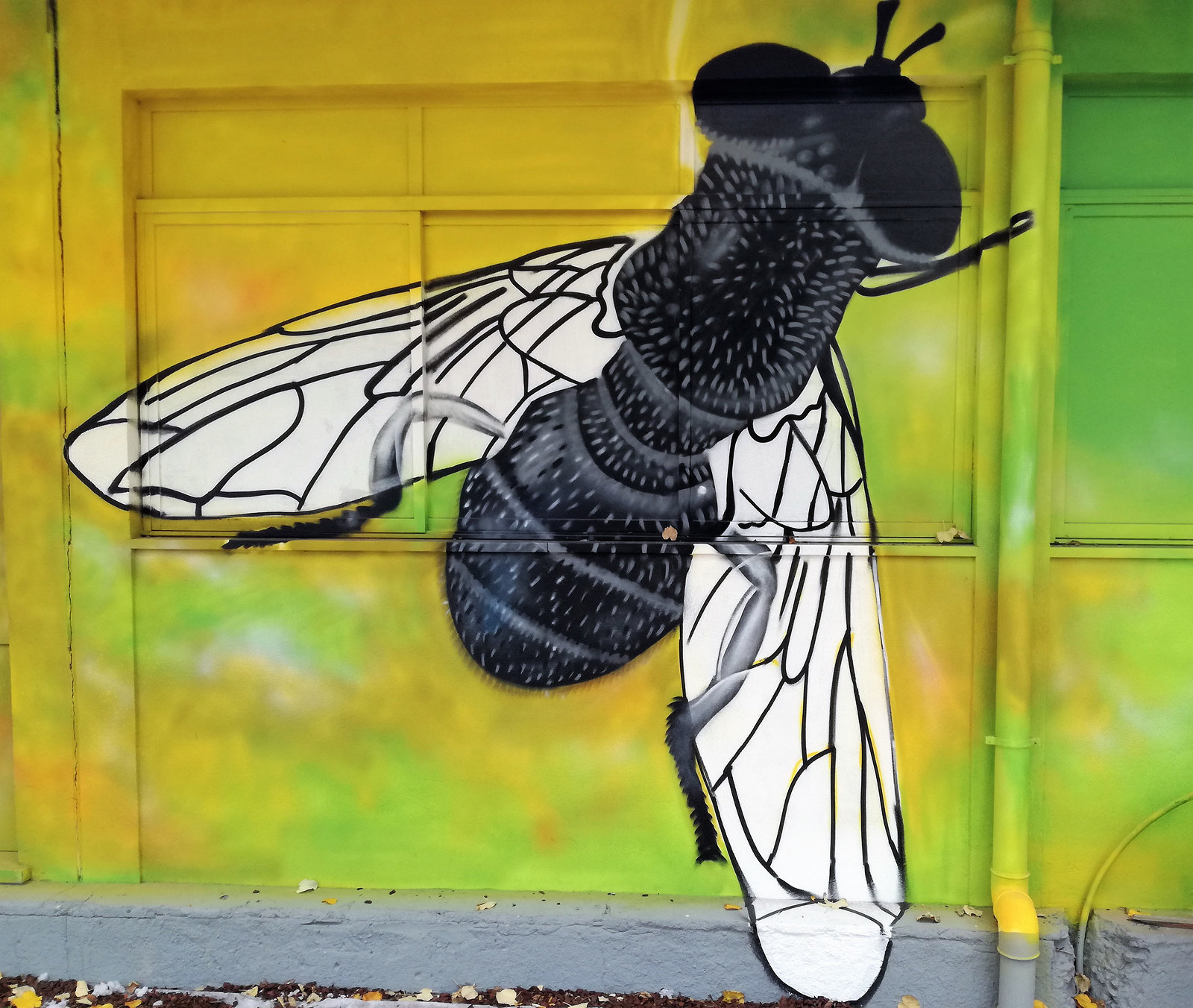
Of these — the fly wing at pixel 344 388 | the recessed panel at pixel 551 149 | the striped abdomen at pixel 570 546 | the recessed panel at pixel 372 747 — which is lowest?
the recessed panel at pixel 372 747

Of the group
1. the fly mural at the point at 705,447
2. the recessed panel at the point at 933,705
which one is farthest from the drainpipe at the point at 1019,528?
the fly mural at the point at 705,447

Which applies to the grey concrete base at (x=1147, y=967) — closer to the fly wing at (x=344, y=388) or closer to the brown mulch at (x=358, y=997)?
the brown mulch at (x=358, y=997)

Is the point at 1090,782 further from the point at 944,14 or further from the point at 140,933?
the point at 140,933

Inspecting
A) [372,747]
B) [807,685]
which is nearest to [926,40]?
[807,685]

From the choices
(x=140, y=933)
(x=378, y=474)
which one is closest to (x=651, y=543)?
(x=378, y=474)

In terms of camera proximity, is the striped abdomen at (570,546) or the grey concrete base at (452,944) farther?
the striped abdomen at (570,546)

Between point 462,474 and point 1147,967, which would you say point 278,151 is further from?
point 1147,967

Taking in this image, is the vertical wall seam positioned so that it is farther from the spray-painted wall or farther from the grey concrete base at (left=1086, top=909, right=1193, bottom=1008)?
the grey concrete base at (left=1086, top=909, right=1193, bottom=1008)
